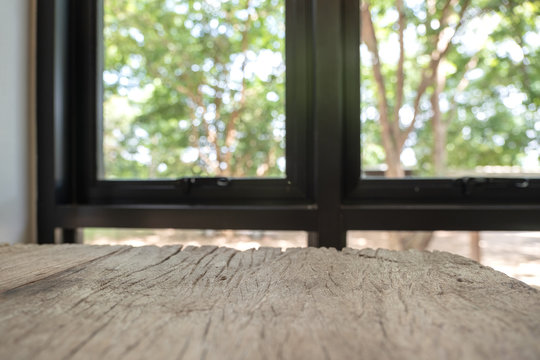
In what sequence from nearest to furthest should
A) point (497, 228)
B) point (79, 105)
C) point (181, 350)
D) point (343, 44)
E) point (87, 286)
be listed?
point (181, 350)
point (87, 286)
point (497, 228)
point (343, 44)
point (79, 105)

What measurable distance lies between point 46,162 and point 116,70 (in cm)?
40

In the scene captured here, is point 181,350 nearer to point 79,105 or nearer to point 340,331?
point 340,331

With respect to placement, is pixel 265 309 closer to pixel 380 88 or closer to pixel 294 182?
pixel 294 182

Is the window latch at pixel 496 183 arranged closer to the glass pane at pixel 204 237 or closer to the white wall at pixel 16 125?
the glass pane at pixel 204 237

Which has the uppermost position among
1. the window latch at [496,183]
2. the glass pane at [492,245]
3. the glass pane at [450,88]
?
the glass pane at [450,88]

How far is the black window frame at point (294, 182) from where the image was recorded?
1.02 metres

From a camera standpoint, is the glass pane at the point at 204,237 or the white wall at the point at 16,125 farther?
the glass pane at the point at 204,237

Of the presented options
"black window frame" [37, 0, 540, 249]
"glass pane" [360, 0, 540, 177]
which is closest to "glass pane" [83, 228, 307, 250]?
"black window frame" [37, 0, 540, 249]

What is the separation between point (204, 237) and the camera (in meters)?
1.29

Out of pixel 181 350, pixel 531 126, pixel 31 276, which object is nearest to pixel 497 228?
pixel 531 126

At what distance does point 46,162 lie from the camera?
111cm

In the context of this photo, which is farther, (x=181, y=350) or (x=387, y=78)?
(x=387, y=78)

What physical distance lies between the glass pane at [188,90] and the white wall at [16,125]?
0.76 ft

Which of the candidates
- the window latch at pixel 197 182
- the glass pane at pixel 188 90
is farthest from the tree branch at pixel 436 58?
the window latch at pixel 197 182
